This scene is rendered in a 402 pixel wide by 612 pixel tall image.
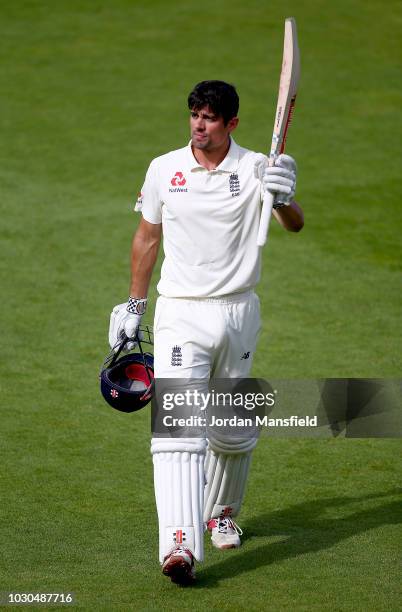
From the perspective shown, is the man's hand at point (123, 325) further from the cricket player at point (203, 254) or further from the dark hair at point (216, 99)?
the dark hair at point (216, 99)

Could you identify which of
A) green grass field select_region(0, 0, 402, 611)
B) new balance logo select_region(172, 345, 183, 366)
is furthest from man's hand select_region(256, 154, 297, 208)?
green grass field select_region(0, 0, 402, 611)

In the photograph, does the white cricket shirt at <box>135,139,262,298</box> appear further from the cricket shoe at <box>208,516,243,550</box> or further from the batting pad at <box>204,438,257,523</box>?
the cricket shoe at <box>208,516,243,550</box>

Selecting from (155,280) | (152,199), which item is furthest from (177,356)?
(155,280)

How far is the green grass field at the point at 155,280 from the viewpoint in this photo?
5.22m

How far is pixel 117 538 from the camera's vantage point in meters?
5.52

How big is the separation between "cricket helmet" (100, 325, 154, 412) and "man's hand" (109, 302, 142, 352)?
0.07 ft

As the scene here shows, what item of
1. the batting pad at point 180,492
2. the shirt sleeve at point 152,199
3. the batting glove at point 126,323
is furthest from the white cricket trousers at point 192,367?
the shirt sleeve at point 152,199

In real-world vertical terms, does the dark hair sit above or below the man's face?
above

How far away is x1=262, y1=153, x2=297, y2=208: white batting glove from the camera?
490 cm

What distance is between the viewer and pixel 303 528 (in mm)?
5777

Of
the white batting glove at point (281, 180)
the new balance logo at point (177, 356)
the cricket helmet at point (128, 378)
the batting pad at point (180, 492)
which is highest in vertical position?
the white batting glove at point (281, 180)

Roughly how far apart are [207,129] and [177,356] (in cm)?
100

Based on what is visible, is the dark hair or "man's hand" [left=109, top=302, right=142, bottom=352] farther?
"man's hand" [left=109, top=302, right=142, bottom=352]

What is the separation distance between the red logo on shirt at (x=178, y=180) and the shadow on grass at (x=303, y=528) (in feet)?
5.53
